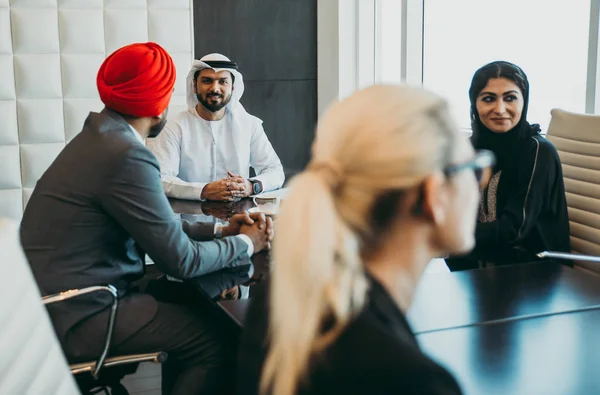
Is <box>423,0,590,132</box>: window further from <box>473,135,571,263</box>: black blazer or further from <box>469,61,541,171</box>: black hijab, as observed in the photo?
<box>473,135,571,263</box>: black blazer

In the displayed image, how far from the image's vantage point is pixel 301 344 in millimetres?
909

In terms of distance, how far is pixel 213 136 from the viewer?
4094mm

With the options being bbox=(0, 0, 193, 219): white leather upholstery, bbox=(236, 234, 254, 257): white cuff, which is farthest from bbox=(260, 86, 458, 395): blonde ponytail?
bbox=(0, 0, 193, 219): white leather upholstery

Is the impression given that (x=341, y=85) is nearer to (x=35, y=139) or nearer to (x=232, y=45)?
(x=232, y=45)

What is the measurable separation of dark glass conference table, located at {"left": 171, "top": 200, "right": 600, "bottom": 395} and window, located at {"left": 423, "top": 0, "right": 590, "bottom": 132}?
3.84ft

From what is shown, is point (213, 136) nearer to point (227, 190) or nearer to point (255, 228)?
point (227, 190)

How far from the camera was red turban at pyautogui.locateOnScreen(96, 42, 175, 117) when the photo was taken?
2.30 meters

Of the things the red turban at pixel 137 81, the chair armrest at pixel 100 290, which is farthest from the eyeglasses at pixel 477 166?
the red turban at pixel 137 81

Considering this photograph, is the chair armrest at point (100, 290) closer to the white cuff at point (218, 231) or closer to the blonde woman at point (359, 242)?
the white cuff at point (218, 231)

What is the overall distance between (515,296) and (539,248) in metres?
0.96

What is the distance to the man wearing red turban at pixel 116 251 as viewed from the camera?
2.10 meters

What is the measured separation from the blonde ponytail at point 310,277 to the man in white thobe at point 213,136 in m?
2.85

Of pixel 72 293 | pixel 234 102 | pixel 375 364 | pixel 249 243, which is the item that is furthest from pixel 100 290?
pixel 234 102

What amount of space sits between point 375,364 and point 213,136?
10.9ft
